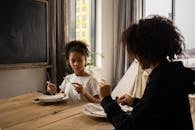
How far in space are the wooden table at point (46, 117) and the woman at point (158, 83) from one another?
0.68 feet

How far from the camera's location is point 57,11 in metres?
3.05

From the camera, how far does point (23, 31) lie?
2.68 metres

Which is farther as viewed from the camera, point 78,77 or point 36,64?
point 36,64

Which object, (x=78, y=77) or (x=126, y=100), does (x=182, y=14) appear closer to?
(x=78, y=77)

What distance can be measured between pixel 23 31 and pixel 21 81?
0.60 meters

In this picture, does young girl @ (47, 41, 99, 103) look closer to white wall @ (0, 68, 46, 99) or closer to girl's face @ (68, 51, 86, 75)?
girl's face @ (68, 51, 86, 75)

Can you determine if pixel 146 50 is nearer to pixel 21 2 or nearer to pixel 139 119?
pixel 139 119

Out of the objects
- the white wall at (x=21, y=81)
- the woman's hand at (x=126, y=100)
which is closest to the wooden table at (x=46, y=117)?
the woman's hand at (x=126, y=100)

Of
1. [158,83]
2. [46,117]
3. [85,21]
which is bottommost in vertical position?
[46,117]

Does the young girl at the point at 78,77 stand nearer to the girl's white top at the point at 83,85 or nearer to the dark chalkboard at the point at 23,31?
the girl's white top at the point at 83,85


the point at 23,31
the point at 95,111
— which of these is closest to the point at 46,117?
the point at 95,111

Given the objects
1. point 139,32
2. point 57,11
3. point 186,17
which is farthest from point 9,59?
point 186,17

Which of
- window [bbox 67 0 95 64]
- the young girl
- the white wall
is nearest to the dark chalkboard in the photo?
the white wall

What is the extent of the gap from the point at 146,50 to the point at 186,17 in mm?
3181
